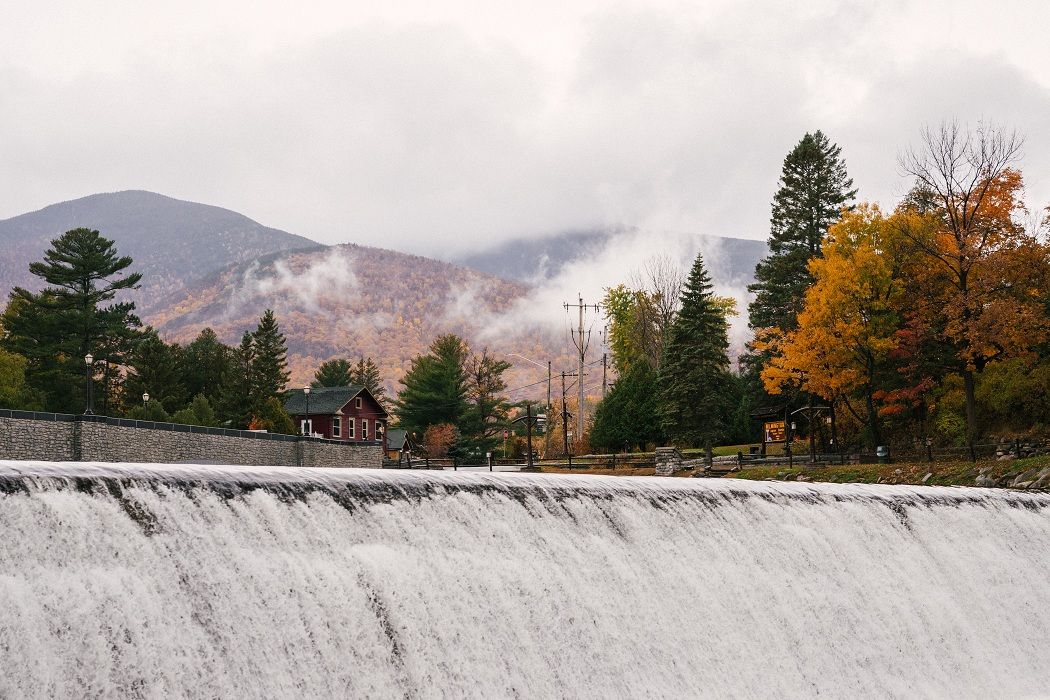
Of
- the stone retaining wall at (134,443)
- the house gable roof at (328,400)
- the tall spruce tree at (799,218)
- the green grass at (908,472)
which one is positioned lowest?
the green grass at (908,472)

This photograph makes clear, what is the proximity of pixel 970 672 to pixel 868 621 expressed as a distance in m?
1.84

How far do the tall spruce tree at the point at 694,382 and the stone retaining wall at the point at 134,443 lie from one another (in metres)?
18.2

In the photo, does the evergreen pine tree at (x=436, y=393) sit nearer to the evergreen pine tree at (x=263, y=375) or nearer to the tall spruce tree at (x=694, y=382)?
the evergreen pine tree at (x=263, y=375)

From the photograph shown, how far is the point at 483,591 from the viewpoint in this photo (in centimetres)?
1298

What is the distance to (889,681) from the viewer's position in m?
15.8

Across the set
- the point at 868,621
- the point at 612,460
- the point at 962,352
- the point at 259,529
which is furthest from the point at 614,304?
the point at 259,529

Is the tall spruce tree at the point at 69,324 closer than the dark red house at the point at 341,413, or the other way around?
the tall spruce tree at the point at 69,324

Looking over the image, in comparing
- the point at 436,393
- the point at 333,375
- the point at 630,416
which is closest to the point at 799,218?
the point at 630,416

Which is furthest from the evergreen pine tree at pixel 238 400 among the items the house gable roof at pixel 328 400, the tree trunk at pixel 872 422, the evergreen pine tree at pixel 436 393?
the tree trunk at pixel 872 422

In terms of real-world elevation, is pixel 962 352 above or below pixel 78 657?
above

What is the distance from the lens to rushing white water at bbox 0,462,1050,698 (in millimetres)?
9898

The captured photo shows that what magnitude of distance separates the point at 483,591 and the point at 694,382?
1614 inches

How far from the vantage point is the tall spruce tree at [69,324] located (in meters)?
61.1

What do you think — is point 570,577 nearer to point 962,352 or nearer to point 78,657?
point 78,657
